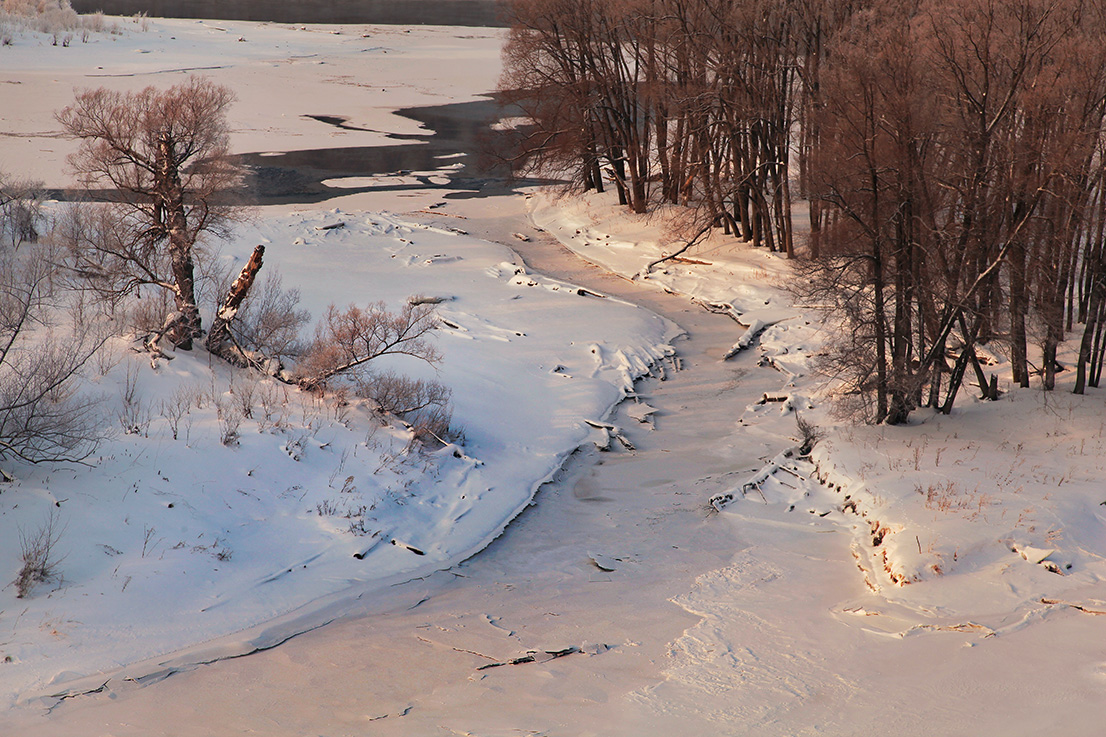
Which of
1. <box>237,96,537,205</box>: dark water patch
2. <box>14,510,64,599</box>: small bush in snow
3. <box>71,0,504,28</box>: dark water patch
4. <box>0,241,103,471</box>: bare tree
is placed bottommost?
<box>14,510,64,599</box>: small bush in snow

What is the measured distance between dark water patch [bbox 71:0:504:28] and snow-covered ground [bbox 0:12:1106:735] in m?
70.5

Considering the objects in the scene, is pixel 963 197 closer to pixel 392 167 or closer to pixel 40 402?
pixel 40 402

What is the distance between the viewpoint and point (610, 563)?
10.5 meters

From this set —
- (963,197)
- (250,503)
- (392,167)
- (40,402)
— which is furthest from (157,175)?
(392,167)

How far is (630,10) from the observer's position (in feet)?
87.1

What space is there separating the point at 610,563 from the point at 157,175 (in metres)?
8.43

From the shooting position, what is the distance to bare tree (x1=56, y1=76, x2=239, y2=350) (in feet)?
41.6

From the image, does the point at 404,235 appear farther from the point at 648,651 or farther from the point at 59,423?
the point at 648,651

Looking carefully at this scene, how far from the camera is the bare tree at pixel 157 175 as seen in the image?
12680 mm

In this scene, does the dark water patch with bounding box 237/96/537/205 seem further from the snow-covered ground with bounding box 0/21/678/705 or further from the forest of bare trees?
the forest of bare trees

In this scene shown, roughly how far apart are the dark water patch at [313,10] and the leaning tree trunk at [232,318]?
70442 millimetres

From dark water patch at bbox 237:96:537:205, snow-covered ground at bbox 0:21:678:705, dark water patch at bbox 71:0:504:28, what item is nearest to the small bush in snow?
snow-covered ground at bbox 0:21:678:705

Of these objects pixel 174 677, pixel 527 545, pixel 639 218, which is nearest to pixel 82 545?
pixel 174 677

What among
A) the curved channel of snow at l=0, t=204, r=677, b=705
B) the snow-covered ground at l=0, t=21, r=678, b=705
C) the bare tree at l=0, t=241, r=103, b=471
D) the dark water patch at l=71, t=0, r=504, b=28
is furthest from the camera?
the dark water patch at l=71, t=0, r=504, b=28
